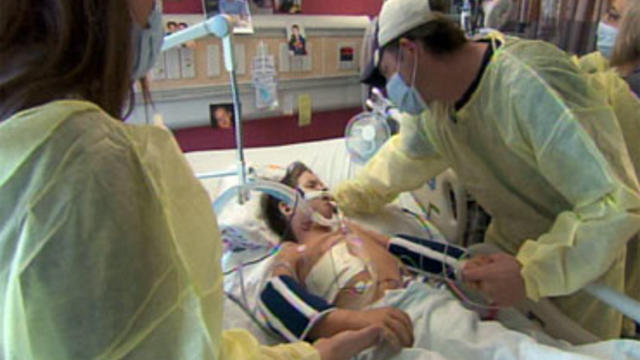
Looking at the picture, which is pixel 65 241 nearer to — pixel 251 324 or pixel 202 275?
pixel 202 275

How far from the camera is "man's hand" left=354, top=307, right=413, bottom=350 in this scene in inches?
43.4

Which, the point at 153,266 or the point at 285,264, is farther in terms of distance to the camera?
the point at 285,264

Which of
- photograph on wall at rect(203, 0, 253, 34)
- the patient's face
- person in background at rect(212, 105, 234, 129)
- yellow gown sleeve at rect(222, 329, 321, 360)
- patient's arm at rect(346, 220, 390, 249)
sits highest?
photograph on wall at rect(203, 0, 253, 34)

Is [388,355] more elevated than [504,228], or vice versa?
[504,228]

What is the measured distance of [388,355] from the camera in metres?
1.10

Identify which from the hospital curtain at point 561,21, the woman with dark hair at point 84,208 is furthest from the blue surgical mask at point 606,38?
the woman with dark hair at point 84,208

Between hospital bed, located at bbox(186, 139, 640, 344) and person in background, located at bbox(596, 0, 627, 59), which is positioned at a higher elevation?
person in background, located at bbox(596, 0, 627, 59)

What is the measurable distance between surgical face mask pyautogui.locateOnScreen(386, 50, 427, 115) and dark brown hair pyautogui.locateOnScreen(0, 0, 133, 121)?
914mm

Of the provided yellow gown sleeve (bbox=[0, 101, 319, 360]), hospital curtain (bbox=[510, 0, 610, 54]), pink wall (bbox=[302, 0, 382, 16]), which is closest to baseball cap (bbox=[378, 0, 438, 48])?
yellow gown sleeve (bbox=[0, 101, 319, 360])

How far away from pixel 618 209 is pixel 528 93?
0.34 metres

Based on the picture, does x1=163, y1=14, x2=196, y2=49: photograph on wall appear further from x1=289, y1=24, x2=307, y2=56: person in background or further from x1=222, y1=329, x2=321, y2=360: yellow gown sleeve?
x1=222, y1=329, x2=321, y2=360: yellow gown sleeve

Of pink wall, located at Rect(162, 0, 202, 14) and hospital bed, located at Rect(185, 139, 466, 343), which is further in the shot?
pink wall, located at Rect(162, 0, 202, 14)

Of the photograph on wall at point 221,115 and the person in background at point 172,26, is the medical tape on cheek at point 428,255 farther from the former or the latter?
the person in background at point 172,26

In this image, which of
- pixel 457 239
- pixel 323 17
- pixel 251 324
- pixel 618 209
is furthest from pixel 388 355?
pixel 323 17
